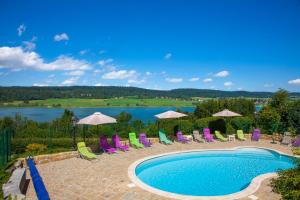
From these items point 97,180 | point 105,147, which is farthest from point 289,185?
point 105,147

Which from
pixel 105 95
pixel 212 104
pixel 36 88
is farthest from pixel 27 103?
pixel 212 104

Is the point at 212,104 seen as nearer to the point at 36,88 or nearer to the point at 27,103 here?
the point at 27,103

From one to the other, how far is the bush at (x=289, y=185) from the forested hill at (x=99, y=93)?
119748mm

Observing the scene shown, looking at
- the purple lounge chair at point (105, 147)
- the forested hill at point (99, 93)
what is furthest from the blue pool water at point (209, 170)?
the forested hill at point (99, 93)

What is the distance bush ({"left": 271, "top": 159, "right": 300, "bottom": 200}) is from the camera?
10.6 feet

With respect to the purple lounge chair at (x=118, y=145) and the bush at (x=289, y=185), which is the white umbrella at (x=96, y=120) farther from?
the bush at (x=289, y=185)

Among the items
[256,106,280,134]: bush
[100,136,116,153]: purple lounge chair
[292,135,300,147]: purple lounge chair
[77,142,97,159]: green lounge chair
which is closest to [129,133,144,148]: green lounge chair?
[100,136,116,153]: purple lounge chair

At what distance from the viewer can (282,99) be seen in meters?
24.8

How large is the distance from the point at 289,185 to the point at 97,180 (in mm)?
5933

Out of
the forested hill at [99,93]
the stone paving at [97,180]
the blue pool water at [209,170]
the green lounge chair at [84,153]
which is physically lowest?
the blue pool water at [209,170]

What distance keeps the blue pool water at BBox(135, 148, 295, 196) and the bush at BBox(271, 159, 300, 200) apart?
448cm

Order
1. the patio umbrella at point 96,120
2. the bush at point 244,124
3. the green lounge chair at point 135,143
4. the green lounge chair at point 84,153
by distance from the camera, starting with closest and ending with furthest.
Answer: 1. the green lounge chair at point 84,153
2. the patio umbrella at point 96,120
3. the green lounge chair at point 135,143
4. the bush at point 244,124

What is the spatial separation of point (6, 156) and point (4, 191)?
3.98m

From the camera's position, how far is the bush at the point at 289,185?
3.22m
